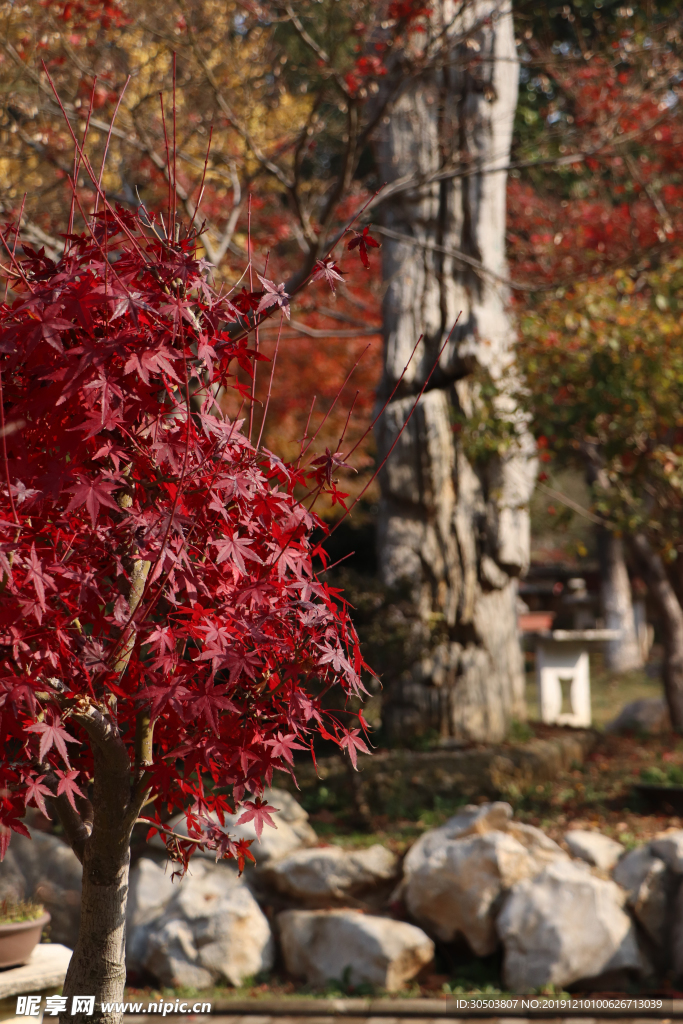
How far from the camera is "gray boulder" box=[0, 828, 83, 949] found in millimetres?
4777

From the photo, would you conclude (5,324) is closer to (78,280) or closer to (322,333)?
(78,280)

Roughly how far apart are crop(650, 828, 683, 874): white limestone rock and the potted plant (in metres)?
3.31

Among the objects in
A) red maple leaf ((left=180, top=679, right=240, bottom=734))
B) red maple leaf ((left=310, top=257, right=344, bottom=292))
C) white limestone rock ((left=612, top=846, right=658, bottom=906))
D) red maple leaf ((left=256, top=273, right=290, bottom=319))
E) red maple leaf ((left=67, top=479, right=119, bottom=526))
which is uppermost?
red maple leaf ((left=310, top=257, right=344, bottom=292))

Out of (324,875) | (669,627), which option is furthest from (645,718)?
(324,875)

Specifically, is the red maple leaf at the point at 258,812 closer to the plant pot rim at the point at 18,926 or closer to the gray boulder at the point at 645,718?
the plant pot rim at the point at 18,926

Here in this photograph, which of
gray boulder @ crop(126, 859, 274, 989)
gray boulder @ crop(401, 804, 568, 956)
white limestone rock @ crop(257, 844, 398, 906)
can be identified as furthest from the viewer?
white limestone rock @ crop(257, 844, 398, 906)

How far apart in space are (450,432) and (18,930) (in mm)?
5799

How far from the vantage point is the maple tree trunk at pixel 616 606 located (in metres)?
16.8


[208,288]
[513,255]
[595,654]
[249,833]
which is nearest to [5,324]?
[208,288]

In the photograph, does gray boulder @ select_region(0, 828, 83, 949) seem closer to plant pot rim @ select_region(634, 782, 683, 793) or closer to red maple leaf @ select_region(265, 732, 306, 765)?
red maple leaf @ select_region(265, 732, 306, 765)

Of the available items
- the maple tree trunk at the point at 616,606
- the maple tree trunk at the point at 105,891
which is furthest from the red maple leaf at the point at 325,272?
the maple tree trunk at the point at 616,606

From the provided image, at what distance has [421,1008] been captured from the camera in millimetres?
4180

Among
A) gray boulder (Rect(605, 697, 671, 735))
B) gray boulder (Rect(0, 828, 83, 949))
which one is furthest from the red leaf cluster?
gray boulder (Rect(605, 697, 671, 735))

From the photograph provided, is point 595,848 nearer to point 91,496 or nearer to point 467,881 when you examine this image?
point 467,881
